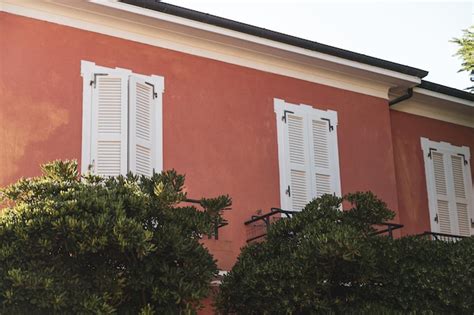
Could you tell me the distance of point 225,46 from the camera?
42.3 ft

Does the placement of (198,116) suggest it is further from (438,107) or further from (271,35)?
(438,107)

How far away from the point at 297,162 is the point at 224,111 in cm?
142

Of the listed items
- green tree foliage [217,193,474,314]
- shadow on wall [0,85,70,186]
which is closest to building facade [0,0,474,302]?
shadow on wall [0,85,70,186]

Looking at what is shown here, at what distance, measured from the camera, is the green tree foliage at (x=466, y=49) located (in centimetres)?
1380

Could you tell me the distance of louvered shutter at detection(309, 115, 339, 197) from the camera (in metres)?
13.2

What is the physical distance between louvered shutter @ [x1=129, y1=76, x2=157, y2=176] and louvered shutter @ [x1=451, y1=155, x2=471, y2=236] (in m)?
6.20

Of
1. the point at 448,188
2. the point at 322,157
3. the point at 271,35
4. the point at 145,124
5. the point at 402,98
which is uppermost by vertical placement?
the point at 271,35

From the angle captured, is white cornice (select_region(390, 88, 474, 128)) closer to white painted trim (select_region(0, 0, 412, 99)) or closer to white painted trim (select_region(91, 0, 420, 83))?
white painted trim (select_region(0, 0, 412, 99))

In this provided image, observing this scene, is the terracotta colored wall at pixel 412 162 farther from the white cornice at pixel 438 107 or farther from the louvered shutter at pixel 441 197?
the louvered shutter at pixel 441 197

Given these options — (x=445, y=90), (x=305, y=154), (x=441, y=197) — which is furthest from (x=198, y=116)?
(x=441, y=197)

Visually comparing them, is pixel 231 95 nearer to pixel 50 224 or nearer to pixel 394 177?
pixel 394 177

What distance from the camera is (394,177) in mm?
14250

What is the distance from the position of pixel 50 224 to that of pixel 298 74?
255 inches

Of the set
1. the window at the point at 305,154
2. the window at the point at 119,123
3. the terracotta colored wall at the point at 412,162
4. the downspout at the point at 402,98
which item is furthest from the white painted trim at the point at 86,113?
the terracotta colored wall at the point at 412,162
